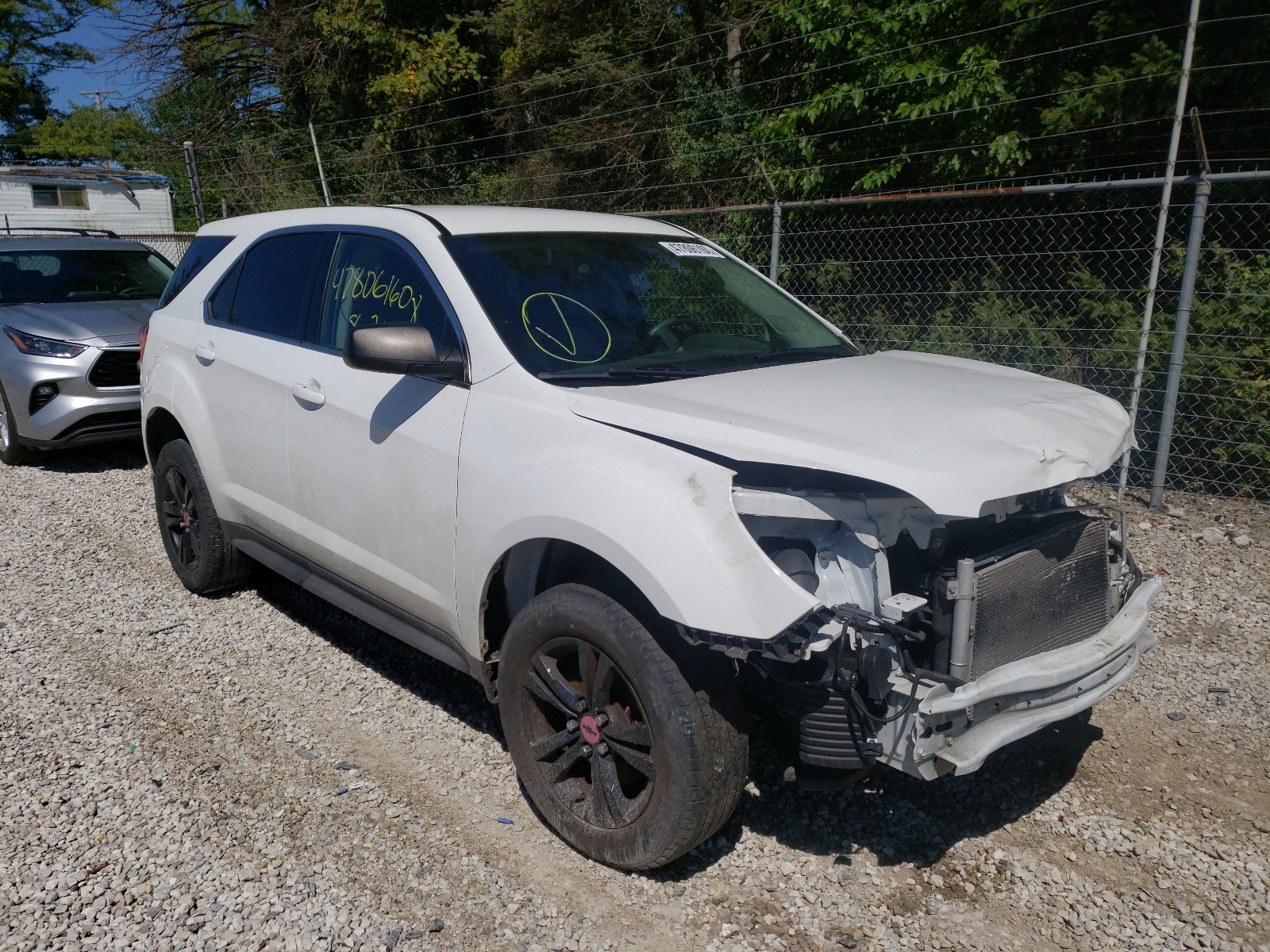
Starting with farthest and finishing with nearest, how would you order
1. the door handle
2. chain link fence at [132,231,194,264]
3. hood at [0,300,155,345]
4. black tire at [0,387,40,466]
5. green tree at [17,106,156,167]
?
green tree at [17,106,156,167]
chain link fence at [132,231,194,264]
black tire at [0,387,40,466]
hood at [0,300,155,345]
the door handle

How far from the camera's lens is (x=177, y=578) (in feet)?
18.7

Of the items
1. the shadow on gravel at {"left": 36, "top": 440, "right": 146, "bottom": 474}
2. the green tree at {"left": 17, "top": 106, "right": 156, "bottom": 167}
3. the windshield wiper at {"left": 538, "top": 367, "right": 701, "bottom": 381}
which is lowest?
the shadow on gravel at {"left": 36, "top": 440, "right": 146, "bottom": 474}

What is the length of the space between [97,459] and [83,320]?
1.31 metres

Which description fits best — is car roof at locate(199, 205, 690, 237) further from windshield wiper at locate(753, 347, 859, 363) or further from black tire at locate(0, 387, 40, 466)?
black tire at locate(0, 387, 40, 466)

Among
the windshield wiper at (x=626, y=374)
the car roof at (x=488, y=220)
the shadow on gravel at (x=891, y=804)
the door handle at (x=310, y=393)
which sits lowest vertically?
the shadow on gravel at (x=891, y=804)

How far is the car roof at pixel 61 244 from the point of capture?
8.72 meters

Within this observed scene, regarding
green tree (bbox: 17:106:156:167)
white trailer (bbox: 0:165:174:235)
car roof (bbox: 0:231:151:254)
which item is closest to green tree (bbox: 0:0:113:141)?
green tree (bbox: 17:106:156:167)

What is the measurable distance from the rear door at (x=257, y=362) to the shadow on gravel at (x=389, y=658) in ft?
2.39

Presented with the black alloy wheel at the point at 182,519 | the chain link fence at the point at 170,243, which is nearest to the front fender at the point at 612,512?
the black alloy wheel at the point at 182,519

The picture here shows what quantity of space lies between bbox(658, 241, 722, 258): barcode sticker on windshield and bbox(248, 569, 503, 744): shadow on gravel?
208cm

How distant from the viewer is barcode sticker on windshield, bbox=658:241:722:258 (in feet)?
14.0

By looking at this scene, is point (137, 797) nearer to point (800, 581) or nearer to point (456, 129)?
point (800, 581)

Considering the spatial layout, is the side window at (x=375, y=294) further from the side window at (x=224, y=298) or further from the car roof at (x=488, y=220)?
the side window at (x=224, y=298)

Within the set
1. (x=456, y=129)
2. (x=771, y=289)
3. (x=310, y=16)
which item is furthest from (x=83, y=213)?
(x=771, y=289)
